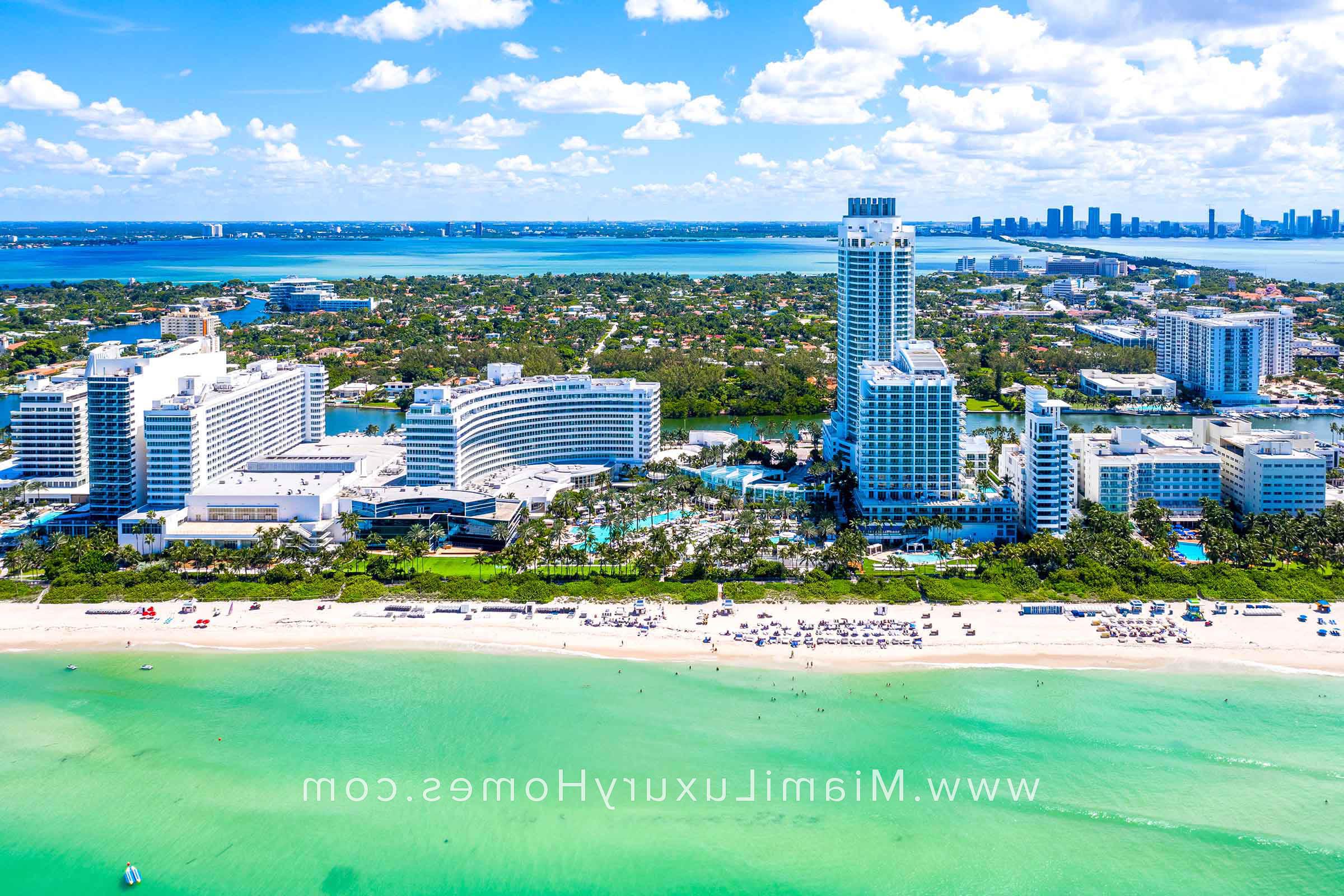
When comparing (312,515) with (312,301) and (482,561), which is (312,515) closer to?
(482,561)

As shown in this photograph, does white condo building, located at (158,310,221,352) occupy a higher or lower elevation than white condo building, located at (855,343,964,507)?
higher

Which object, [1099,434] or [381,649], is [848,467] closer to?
[1099,434]

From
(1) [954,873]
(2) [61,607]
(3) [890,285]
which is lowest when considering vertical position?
(1) [954,873]

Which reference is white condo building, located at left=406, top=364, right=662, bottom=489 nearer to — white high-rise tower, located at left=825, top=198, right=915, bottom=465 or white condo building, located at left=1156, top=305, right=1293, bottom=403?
white high-rise tower, located at left=825, top=198, right=915, bottom=465

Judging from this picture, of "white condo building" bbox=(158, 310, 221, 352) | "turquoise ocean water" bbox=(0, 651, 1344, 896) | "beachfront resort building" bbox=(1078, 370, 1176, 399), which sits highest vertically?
"white condo building" bbox=(158, 310, 221, 352)

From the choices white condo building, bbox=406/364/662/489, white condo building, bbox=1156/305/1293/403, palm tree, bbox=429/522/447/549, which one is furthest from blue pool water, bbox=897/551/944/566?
white condo building, bbox=1156/305/1293/403

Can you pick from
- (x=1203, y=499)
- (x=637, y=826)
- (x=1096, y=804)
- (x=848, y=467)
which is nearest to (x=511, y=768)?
(x=637, y=826)
